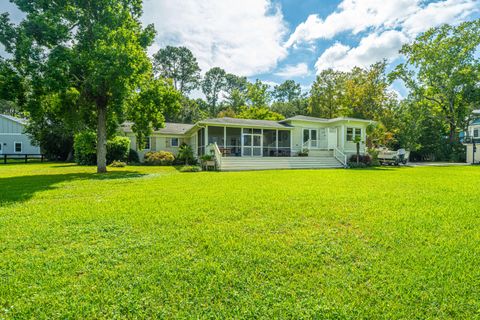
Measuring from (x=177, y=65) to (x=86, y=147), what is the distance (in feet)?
107

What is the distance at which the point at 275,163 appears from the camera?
707 inches

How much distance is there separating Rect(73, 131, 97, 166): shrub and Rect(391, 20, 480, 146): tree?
34166 millimetres

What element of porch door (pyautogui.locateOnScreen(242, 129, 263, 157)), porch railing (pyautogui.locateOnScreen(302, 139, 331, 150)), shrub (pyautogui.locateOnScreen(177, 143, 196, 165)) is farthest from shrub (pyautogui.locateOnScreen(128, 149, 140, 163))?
porch railing (pyautogui.locateOnScreen(302, 139, 331, 150))

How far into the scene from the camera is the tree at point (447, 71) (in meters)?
28.6

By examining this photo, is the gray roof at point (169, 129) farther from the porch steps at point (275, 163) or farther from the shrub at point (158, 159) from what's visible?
the porch steps at point (275, 163)

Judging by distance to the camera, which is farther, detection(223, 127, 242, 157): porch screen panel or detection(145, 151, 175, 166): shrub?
detection(223, 127, 242, 157): porch screen panel

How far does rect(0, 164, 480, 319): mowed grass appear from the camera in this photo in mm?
2301

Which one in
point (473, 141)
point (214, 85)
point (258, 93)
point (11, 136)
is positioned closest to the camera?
point (473, 141)

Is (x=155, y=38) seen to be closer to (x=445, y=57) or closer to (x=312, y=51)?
(x=312, y=51)

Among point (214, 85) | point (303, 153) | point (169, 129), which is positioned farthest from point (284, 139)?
point (214, 85)

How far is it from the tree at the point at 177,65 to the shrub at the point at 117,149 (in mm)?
28281

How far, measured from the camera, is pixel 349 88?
30.7 metres

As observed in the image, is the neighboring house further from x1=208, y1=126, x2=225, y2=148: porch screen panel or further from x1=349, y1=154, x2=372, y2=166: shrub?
x1=349, y1=154, x2=372, y2=166: shrub

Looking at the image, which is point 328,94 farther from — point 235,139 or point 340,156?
point 235,139
